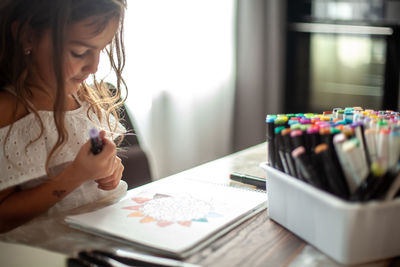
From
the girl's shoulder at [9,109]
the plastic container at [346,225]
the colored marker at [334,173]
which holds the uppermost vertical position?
the girl's shoulder at [9,109]

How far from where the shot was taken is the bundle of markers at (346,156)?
53 centimetres

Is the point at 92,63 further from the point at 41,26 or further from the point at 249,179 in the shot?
the point at 249,179

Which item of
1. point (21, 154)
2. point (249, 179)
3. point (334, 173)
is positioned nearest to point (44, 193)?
point (21, 154)

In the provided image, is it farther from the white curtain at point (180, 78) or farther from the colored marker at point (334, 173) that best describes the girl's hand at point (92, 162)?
the white curtain at point (180, 78)

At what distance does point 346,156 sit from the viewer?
53 cm

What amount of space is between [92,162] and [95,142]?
0.05 meters

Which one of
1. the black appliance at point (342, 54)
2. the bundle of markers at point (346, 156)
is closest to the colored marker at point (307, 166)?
the bundle of markers at point (346, 156)

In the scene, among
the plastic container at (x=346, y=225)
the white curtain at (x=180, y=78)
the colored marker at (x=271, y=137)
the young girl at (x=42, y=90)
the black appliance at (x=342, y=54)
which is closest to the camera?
the plastic container at (x=346, y=225)

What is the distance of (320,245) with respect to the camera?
1.90ft

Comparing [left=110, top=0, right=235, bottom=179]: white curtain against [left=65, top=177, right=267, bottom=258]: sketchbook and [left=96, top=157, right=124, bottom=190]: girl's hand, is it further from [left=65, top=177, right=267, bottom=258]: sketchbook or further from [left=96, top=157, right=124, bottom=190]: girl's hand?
[left=65, top=177, right=267, bottom=258]: sketchbook

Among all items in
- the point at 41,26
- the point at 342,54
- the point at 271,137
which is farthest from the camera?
the point at 342,54

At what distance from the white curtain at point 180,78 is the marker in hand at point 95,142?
3.21 ft

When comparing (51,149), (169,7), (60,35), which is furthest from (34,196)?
(169,7)

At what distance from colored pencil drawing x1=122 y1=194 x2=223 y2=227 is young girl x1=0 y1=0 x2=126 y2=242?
3.8 inches
